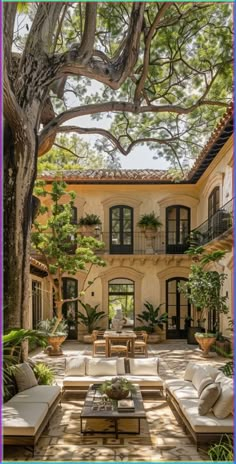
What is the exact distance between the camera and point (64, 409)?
319 inches

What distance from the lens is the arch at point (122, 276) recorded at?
19.4m

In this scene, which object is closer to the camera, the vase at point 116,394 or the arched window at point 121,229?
the vase at point 116,394

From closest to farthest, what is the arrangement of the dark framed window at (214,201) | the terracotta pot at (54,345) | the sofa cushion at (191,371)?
the sofa cushion at (191,371) → the terracotta pot at (54,345) → the dark framed window at (214,201)

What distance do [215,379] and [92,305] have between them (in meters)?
12.4

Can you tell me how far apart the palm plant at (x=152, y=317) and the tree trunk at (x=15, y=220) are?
36.6ft

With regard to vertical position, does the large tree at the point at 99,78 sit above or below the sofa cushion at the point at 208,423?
above

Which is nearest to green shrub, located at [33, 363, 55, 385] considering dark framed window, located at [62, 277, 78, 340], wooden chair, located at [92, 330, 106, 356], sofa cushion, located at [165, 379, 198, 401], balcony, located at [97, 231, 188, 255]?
sofa cushion, located at [165, 379, 198, 401]

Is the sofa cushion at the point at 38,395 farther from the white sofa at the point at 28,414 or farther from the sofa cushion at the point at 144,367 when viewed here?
the sofa cushion at the point at 144,367

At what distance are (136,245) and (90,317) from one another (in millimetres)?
3757

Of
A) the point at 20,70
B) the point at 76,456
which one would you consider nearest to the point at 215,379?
the point at 76,456

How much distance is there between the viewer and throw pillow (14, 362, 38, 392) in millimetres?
7492

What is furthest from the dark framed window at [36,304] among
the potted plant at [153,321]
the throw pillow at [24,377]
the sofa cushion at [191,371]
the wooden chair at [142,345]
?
the sofa cushion at [191,371]

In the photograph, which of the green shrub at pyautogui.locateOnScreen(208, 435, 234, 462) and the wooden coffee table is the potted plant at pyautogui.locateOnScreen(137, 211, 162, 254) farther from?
the green shrub at pyautogui.locateOnScreen(208, 435, 234, 462)

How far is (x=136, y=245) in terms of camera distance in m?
19.8
